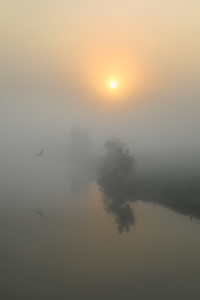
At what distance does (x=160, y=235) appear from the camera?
3.34 feet

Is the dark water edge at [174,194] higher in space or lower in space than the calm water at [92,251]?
higher

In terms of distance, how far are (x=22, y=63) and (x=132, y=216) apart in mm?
884

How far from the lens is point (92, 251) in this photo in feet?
3.39

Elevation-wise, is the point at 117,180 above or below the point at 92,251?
above

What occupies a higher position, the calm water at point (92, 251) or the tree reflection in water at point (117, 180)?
the tree reflection in water at point (117, 180)

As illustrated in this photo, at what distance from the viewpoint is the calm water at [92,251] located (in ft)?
3.25

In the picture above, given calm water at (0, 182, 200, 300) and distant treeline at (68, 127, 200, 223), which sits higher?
distant treeline at (68, 127, 200, 223)

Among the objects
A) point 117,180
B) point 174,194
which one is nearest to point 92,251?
point 117,180

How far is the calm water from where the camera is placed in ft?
3.25

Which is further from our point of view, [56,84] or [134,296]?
[56,84]

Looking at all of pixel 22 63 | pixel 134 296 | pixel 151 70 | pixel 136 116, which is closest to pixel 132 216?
pixel 134 296

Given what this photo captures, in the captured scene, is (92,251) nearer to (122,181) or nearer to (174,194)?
(122,181)

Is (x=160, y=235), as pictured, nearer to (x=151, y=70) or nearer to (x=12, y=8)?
(x=151, y=70)

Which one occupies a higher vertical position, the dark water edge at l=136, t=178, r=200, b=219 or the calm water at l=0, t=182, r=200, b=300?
the dark water edge at l=136, t=178, r=200, b=219
